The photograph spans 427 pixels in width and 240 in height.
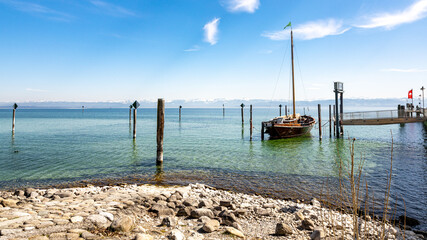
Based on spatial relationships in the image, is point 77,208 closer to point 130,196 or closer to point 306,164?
point 130,196

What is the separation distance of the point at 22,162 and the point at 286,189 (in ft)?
53.2

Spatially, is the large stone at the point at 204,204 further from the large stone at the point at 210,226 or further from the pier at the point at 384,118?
the pier at the point at 384,118

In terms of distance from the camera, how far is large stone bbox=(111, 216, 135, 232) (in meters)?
5.34

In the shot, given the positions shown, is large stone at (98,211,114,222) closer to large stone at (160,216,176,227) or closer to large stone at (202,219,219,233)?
large stone at (160,216,176,227)

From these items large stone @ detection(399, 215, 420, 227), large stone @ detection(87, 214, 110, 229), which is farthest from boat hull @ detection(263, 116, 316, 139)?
large stone @ detection(87, 214, 110, 229)

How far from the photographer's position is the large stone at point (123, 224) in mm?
5336

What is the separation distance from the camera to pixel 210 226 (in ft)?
19.1

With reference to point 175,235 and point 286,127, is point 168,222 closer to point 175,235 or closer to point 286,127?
point 175,235

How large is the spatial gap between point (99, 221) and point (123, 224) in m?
0.64

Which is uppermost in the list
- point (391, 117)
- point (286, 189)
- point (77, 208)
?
point (391, 117)

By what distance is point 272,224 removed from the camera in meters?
6.59

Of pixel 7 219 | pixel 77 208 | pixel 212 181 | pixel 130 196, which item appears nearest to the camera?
pixel 7 219

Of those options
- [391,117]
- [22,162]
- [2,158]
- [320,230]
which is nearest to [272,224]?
[320,230]

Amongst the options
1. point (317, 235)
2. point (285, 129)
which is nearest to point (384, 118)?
point (285, 129)
